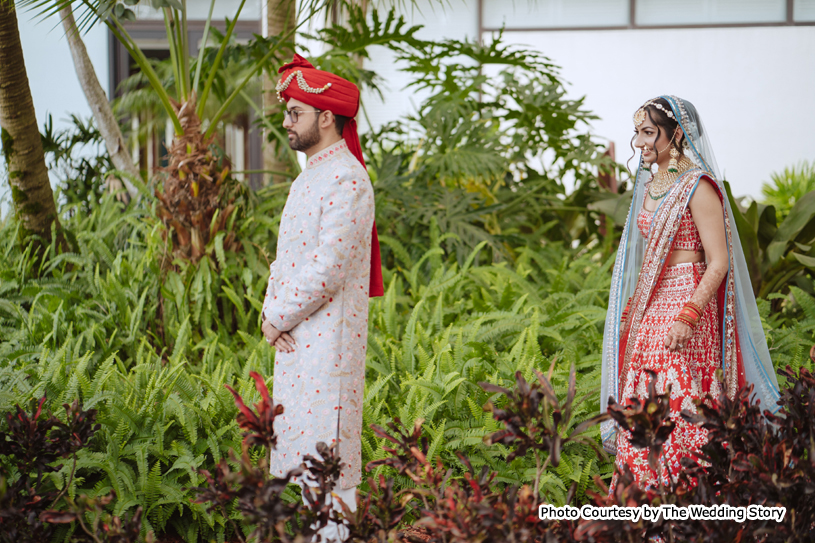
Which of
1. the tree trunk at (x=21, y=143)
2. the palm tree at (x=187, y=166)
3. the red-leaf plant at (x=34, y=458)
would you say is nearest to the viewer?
the red-leaf plant at (x=34, y=458)

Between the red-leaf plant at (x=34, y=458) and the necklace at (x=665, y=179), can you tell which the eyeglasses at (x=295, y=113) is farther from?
the necklace at (x=665, y=179)

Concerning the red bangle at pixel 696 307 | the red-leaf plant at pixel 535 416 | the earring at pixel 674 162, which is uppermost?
the earring at pixel 674 162

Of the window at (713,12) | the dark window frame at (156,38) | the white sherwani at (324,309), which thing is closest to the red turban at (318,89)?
the white sherwani at (324,309)

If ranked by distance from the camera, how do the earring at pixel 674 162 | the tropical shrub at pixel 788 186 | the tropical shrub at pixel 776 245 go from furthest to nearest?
the tropical shrub at pixel 788 186 → the tropical shrub at pixel 776 245 → the earring at pixel 674 162

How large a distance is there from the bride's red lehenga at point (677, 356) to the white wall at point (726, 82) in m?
6.52

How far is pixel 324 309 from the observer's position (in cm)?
196

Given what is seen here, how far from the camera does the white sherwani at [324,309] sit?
75.4 inches

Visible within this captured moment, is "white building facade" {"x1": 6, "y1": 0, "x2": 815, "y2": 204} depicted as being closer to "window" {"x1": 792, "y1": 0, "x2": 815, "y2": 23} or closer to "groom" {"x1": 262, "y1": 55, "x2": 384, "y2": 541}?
"window" {"x1": 792, "y1": 0, "x2": 815, "y2": 23}

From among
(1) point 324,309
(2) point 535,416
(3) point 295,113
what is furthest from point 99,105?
(2) point 535,416

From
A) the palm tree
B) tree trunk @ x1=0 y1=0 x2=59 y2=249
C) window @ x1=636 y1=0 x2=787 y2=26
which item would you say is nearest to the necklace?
the palm tree

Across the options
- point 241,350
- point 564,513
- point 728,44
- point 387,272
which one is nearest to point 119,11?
point 241,350

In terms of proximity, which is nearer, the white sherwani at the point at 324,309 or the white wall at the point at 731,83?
the white sherwani at the point at 324,309

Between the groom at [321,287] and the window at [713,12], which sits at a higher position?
the window at [713,12]

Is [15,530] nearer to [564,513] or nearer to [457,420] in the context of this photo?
[564,513]
